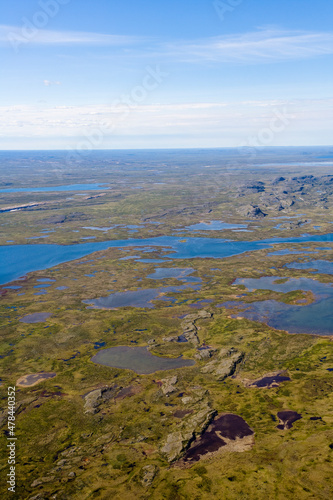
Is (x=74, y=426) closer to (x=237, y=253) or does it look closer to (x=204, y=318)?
(x=204, y=318)

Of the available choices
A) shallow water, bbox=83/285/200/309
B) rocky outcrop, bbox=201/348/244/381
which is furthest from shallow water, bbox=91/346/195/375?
shallow water, bbox=83/285/200/309

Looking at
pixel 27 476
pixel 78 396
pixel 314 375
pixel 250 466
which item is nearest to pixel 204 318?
pixel 314 375

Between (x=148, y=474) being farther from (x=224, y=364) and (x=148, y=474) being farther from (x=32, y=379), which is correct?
(x=32, y=379)

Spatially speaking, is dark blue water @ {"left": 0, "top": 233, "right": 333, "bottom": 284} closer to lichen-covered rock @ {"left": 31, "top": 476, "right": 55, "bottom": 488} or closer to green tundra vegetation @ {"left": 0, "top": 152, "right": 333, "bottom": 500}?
green tundra vegetation @ {"left": 0, "top": 152, "right": 333, "bottom": 500}

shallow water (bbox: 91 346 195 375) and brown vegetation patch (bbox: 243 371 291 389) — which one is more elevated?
shallow water (bbox: 91 346 195 375)

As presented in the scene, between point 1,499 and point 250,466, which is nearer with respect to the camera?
point 1,499

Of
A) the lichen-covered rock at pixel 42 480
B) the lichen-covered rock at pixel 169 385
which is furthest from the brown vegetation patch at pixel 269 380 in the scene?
the lichen-covered rock at pixel 42 480
